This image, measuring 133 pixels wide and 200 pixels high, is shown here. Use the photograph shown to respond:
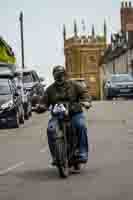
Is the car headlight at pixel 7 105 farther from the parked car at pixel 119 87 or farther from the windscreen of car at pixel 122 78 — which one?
the windscreen of car at pixel 122 78

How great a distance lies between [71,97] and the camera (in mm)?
13227

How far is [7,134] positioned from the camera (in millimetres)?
24594

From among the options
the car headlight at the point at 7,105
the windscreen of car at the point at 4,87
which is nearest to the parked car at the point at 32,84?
the windscreen of car at the point at 4,87

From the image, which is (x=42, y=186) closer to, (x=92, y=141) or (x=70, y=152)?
(x=70, y=152)

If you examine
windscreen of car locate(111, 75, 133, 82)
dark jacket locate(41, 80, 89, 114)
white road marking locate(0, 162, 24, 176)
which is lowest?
windscreen of car locate(111, 75, 133, 82)

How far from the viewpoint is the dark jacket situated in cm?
1321

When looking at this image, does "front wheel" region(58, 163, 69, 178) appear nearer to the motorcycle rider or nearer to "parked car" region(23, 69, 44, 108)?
the motorcycle rider

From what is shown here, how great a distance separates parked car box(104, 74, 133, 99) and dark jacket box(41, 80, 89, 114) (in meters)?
33.6

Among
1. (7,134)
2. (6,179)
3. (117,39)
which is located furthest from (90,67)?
(6,179)

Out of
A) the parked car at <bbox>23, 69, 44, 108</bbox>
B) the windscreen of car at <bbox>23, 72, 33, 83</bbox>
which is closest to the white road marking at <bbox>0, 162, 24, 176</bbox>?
the parked car at <bbox>23, 69, 44, 108</bbox>

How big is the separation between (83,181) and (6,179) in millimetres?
1295

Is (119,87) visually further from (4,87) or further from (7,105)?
(7,105)

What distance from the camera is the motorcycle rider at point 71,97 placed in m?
13.2

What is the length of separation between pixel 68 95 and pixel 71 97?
0.20 feet
